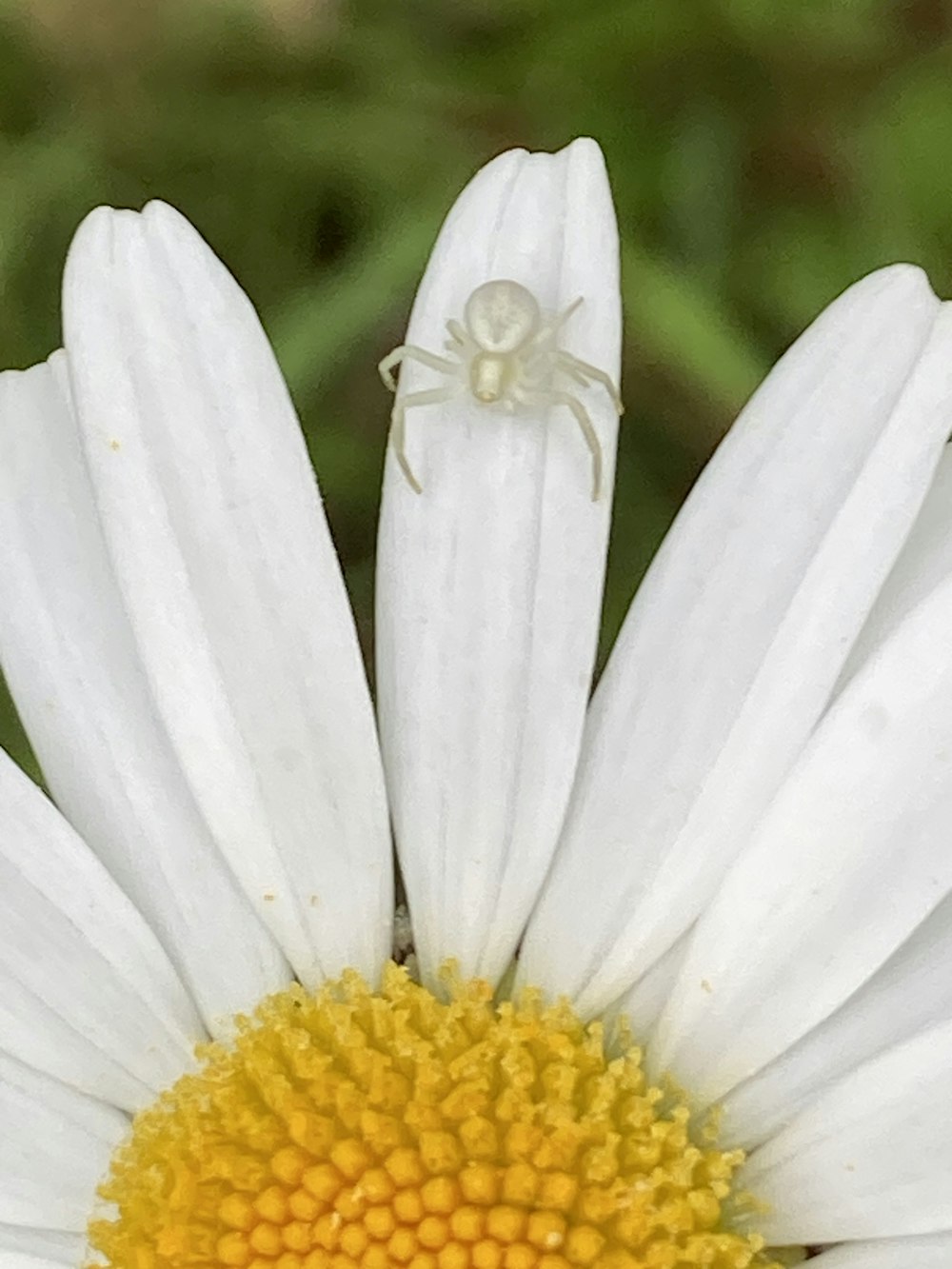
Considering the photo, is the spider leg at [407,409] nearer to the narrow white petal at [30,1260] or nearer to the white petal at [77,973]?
the white petal at [77,973]

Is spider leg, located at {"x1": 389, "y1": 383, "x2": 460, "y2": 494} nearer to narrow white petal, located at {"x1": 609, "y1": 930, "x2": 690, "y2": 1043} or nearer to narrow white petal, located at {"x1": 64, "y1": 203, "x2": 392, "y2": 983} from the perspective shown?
narrow white petal, located at {"x1": 64, "y1": 203, "x2": 392, "y2": 983}

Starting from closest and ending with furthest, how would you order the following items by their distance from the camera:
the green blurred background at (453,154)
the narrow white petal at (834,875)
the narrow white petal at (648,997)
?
1. the narrow white petal at (834,875)
2. the narrow white petal at (648,997)
3. the green blurred background at (453,154)

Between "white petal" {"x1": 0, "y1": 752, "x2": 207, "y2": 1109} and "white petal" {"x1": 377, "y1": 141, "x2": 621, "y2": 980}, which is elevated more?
"white petal" {"x1": 377, "y1": 141, "x2": 621, "y2": 980}

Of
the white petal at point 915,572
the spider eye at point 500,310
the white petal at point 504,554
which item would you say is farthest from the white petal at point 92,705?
the white petal at point 915,572

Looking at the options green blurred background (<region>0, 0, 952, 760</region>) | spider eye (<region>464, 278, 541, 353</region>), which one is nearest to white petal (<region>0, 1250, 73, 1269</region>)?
green blurred background (<region>0, 0, 952, 760</region>)

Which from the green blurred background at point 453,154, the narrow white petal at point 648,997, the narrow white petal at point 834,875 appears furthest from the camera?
the green blurred background at point 453,154

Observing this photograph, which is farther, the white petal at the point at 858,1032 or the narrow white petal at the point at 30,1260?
the narrow white petal at the point at 30,1260

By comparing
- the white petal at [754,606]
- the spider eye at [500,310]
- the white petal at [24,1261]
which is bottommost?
the white petal at [24,1261]

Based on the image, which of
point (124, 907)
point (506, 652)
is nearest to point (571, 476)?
point (506, 652)
